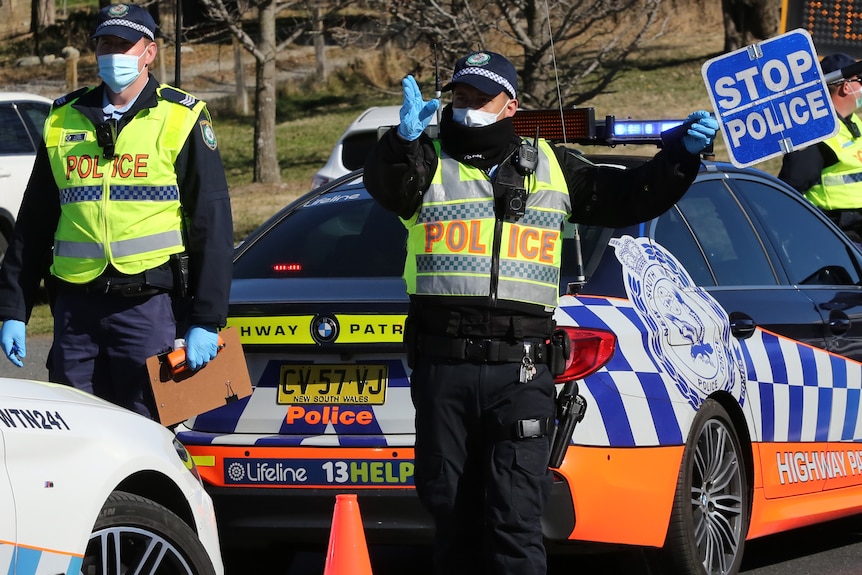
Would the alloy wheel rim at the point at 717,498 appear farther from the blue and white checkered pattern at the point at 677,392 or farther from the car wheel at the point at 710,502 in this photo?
the blue and white checkered pattern at the point at 677,392

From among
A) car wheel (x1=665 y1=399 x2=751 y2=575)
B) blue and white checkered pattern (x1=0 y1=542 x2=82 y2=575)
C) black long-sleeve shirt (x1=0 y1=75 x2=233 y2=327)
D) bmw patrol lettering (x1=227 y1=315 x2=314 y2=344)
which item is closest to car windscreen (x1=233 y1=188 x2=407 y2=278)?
bmw patrol lettering (x1=227 y1=315 x2=314 y2=344)

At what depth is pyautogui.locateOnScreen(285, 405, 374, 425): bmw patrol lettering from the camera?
14.6 ft

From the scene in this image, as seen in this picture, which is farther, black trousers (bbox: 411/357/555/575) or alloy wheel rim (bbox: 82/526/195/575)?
black trousers (bbox: 411/357/555/575)

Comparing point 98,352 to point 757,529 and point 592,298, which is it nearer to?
point 592,298

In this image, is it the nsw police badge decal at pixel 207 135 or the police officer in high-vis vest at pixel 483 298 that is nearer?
the police officer in high-vis vest at pixel 483 298

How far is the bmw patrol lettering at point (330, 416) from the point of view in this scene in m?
4.46

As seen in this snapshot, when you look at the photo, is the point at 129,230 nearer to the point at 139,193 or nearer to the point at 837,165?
the point at 139,193

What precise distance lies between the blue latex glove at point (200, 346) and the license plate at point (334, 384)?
0.88 ft

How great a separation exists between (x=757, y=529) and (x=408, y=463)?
58.0 inches

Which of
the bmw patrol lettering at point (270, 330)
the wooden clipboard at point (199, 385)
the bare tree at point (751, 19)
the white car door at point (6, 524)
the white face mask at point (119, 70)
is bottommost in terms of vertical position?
the white car door at point (6, 524)

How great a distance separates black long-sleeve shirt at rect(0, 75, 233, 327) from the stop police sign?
5.27 ft

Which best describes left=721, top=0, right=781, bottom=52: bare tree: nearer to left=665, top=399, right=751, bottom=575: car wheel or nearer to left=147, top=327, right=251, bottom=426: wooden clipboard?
left=665, top=399, right=751, bottom=575: car wheel

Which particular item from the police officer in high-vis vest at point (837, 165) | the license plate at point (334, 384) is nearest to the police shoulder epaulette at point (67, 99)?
the license plate at point (334, 384)

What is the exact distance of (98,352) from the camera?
449cm
